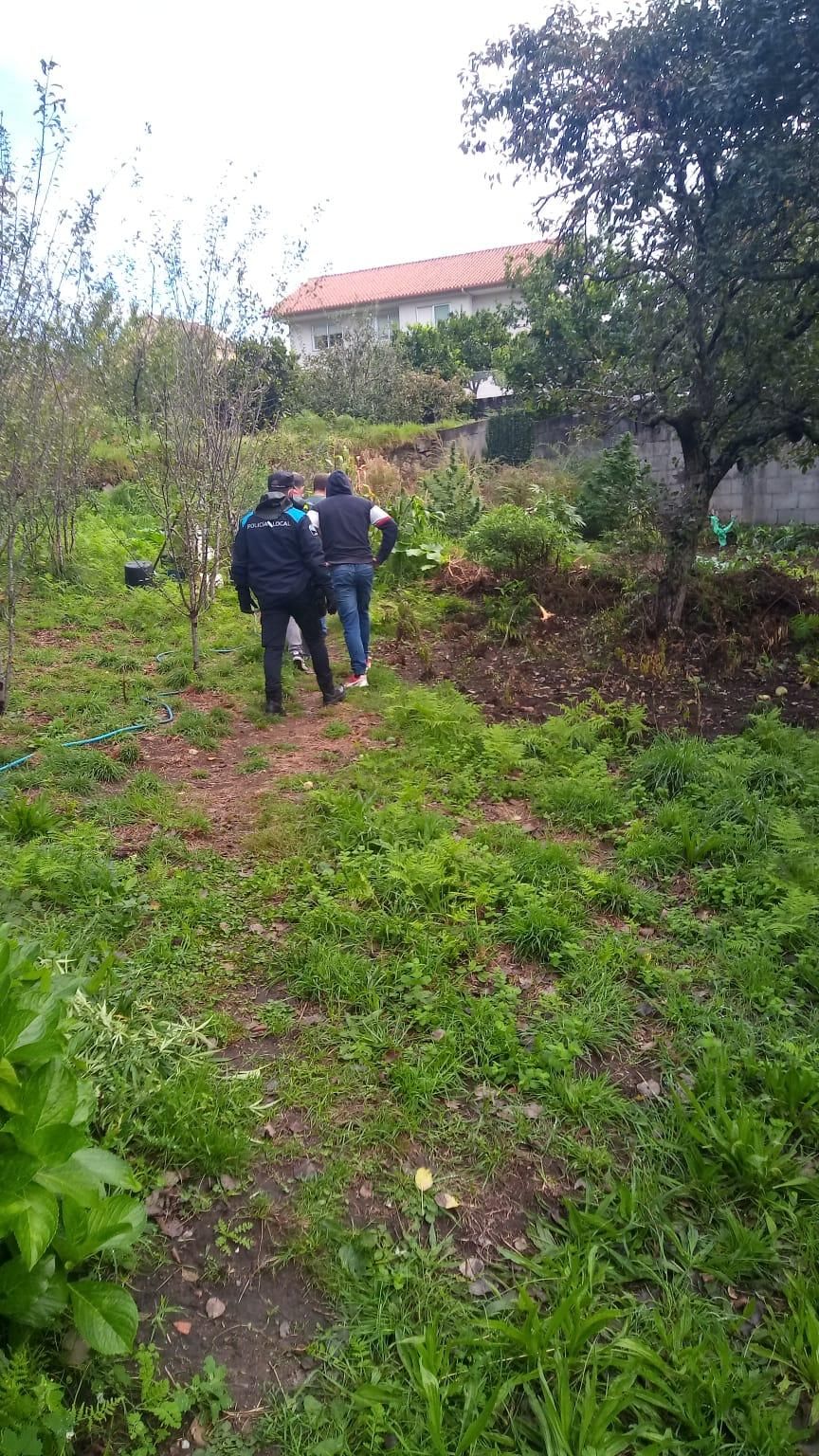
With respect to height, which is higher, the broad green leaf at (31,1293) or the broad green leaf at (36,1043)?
the broad green leaf at (36,1043)

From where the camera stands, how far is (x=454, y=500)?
38.2ft

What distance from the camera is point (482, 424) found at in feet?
63.2

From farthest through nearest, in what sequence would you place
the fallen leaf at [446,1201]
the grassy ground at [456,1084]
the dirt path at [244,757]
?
the dirt path at [244,757] < the fallen leaf at [446,1201] < the grassy ground at [456,1084]

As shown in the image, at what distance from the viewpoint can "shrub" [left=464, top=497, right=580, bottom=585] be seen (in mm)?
8938

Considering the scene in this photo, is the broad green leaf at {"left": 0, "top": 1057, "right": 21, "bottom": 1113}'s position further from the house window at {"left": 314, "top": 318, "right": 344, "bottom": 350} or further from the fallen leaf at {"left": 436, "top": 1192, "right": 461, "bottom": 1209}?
the house window at {"left": 314, "top": 318, "right": 344, "bottom": 350}

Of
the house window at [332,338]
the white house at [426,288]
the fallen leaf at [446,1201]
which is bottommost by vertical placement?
the fallen leaf at [446,1201]

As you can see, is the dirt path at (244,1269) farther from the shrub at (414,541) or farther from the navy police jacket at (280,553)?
the shrub at (414,541)

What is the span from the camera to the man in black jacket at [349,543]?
675cm

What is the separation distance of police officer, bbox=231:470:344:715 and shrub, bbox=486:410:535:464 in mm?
11997

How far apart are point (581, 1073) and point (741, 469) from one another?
657cm

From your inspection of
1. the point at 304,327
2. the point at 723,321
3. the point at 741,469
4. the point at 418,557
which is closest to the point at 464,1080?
the point at 723,321

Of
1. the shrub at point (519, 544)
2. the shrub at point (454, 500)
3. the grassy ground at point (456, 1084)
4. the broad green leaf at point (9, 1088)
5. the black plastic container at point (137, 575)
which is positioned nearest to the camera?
the broad green leaf at point (9, 1088)

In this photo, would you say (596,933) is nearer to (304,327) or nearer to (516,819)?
(516,819)

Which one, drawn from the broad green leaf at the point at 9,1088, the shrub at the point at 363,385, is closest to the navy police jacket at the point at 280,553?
the broad green leaf at the point at 9,1088
